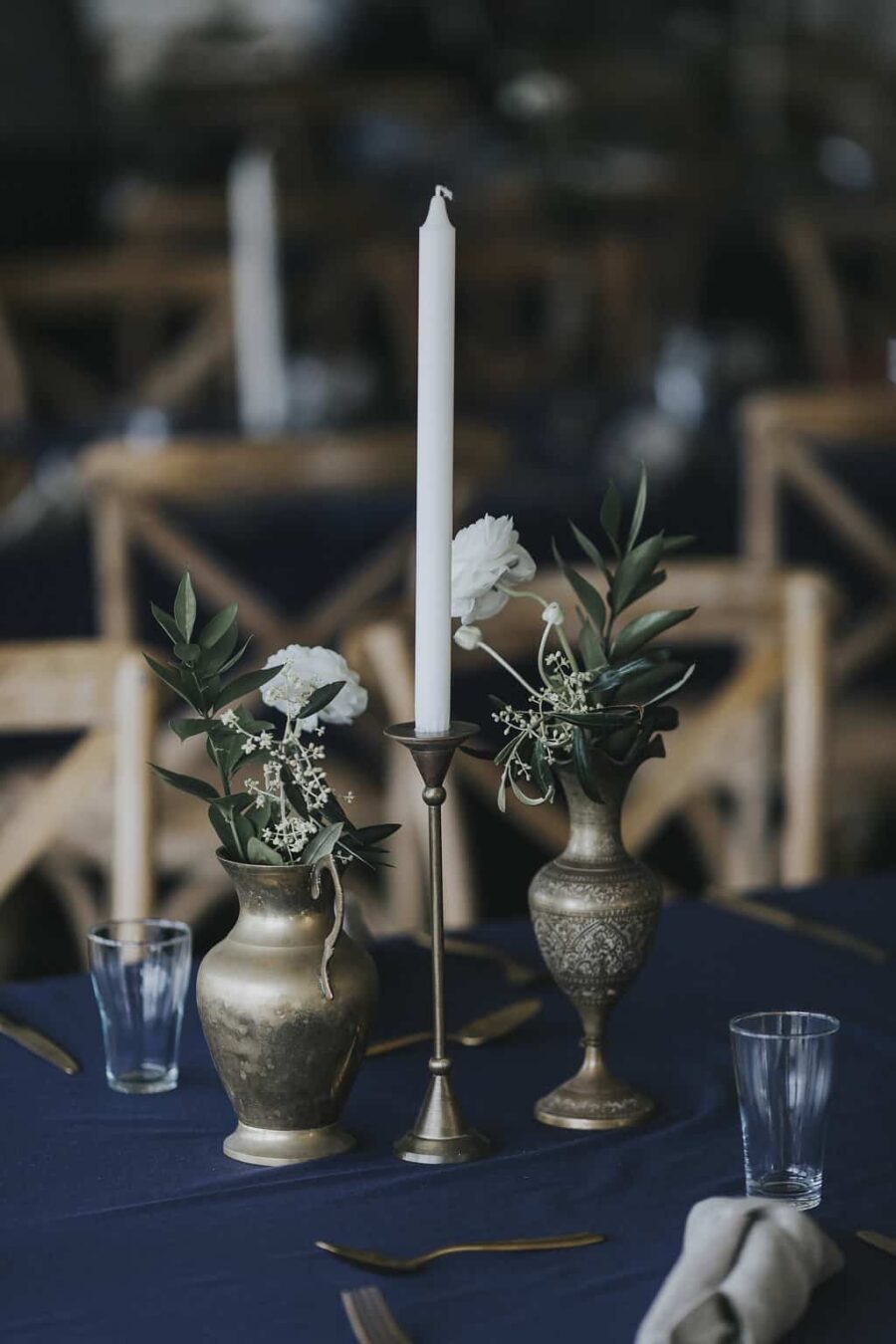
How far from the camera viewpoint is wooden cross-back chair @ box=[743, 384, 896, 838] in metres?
2.71

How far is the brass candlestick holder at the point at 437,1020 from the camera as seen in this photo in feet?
2.87

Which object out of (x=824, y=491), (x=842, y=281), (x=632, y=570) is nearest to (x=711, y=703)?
(x=632, y=570)

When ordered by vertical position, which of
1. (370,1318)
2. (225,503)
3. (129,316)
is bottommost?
(370,1318)

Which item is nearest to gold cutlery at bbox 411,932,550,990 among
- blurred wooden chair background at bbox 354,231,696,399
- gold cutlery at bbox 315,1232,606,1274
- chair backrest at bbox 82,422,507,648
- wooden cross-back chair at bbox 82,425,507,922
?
gold cutlery at bbox 315,1232,606,1274

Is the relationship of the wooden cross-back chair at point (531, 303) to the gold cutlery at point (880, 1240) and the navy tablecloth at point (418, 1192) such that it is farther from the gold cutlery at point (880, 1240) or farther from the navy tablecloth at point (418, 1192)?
the gold cutlery at point (880, 1240)

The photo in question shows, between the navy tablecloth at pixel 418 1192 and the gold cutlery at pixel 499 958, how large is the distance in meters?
0.04

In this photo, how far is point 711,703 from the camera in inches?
69.6

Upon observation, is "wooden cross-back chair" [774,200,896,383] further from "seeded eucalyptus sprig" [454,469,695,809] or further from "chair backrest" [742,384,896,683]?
"seeded eucalyptus sprig" [454,469,695,809]

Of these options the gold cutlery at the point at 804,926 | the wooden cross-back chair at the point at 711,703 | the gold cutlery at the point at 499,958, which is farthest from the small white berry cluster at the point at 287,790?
the wooden cross-back chair at the point at 711,703

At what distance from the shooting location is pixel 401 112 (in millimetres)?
6707

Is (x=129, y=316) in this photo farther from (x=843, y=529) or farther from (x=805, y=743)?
(x=805, y=743)

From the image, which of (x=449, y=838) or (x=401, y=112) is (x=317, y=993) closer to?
(x=449, y=838)

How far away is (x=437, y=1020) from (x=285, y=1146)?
99mm

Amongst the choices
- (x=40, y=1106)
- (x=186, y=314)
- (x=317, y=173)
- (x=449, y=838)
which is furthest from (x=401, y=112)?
(x=40, y=1106)
